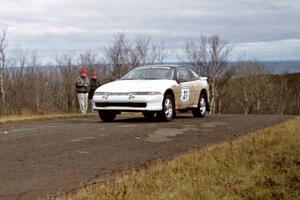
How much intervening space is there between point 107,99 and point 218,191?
8.35 meters

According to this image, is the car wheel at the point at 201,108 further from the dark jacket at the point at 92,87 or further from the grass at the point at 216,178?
the grass at the point at 216,178

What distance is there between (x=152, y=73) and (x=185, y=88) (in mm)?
1033

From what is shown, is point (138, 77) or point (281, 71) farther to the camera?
point (281, 71)

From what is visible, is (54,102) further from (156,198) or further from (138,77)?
(156,198)

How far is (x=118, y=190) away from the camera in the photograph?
586cm

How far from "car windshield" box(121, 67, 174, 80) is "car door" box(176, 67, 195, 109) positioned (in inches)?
11.3

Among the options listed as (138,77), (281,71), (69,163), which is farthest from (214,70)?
(69,163)

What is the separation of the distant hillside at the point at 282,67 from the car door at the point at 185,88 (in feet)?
208

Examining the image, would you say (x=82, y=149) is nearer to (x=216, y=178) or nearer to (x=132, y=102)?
(x=216, y=178)

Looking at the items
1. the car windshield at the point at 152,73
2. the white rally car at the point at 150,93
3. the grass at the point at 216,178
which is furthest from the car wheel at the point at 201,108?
the grass at the point at 216,178

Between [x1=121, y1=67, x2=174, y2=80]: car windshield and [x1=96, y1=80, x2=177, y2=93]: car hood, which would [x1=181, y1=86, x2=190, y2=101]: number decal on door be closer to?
[x1=121, y1=67, x2=174, y2=80]: car windshield

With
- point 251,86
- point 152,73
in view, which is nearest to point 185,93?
point 152,73

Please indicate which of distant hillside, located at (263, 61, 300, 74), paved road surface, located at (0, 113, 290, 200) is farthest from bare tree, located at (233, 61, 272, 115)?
paved road surface, located at (0, 113, 290, 200)

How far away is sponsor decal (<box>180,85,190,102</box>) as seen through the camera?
49.6ft
